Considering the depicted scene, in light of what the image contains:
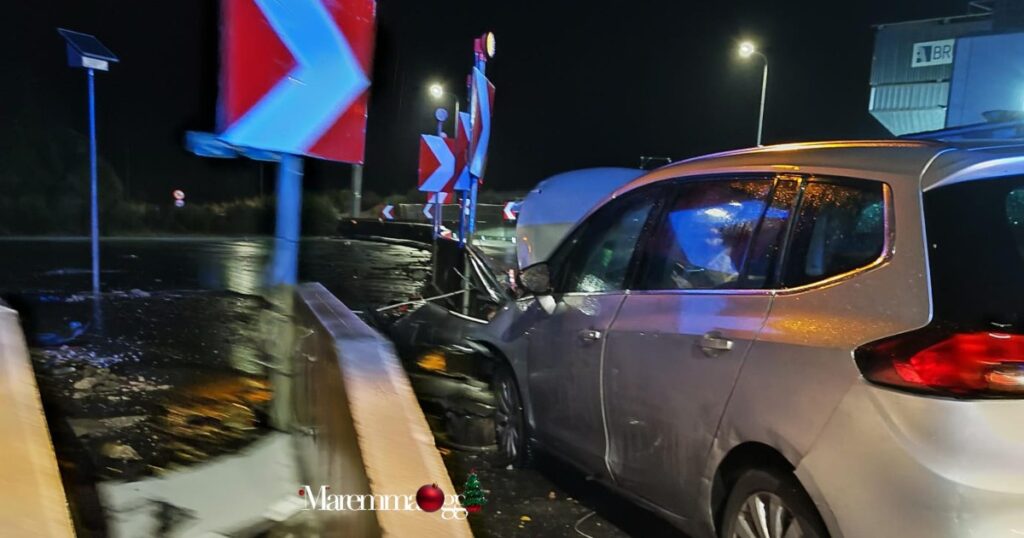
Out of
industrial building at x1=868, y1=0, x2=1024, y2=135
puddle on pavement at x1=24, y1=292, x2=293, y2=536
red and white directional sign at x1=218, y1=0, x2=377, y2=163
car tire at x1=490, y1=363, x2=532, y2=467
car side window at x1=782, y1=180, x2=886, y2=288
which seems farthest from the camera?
industrial building at x1=868, y1=0, x2=1024, y2=135

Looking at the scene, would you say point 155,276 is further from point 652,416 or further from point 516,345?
point 652,416

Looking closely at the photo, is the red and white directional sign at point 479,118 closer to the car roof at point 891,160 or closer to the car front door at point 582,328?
the car front door at point 582,328

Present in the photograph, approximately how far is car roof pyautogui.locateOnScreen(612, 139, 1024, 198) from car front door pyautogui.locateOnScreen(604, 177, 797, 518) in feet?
0.30

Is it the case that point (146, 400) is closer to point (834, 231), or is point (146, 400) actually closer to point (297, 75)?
point (297, 75)

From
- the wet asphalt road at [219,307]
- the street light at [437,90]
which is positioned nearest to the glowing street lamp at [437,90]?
the street light at [437,90]

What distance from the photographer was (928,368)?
230 centimetres

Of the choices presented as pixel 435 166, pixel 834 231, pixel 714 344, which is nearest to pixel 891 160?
pixel 834 231

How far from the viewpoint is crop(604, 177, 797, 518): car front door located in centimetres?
304

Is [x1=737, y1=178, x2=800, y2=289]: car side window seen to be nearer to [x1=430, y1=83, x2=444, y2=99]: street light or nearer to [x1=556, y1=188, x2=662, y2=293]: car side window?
[x1=556, y1=188, x2=662, y2=293]: car side window

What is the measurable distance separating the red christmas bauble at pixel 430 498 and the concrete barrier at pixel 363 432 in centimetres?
2

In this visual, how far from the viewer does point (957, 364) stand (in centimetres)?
226

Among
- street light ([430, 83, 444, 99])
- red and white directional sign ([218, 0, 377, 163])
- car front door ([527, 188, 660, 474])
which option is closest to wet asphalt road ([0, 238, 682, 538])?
car front door ([527, 188, 660, 474])

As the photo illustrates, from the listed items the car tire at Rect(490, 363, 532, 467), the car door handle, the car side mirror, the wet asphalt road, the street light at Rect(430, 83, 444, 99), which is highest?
the street light at Rect(430, 83, 444, 99)

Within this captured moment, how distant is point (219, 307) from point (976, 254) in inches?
359
